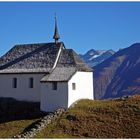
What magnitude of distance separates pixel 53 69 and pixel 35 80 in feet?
10.5

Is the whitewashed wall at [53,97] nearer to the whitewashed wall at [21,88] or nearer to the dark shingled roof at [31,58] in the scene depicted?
the whitewashed wall at [21,88]

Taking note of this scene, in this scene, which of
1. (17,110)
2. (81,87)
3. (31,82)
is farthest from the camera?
(31,82)

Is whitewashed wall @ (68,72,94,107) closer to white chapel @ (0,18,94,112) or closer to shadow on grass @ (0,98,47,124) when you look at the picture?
white chapel @ (0,18,94,112)

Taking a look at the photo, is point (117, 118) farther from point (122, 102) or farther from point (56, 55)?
point (56, 55)

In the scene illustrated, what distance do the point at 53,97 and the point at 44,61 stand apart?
7.11 metres

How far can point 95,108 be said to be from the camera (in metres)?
49.7

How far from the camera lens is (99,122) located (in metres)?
45.8

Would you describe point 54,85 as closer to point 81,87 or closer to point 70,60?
point 81,87

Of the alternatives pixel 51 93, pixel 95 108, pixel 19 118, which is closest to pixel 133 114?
pixel 95 108

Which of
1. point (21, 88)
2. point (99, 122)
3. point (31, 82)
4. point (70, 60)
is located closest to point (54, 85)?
point (70, 60)

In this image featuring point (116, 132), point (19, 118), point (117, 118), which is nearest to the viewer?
point (116, 132)

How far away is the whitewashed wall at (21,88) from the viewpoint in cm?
5700

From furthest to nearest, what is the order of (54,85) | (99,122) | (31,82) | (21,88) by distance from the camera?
1. (21,88)
2. (31,82)
3. (54,85)
4. (99,122)

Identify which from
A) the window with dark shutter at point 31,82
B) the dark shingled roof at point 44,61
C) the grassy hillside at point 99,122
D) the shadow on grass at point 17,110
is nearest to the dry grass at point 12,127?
the shadow on grass at point 17,110
